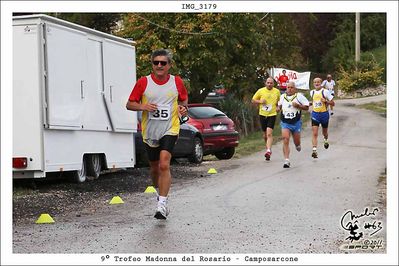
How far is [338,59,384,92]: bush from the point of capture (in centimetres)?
648

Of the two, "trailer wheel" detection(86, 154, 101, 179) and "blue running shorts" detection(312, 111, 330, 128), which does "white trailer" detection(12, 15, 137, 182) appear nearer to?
"trailer wheel" detection(86, 154, 101, 179)

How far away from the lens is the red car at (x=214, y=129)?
793 cm

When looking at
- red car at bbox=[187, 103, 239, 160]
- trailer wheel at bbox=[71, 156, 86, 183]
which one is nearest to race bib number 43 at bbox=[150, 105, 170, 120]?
red car at bbox=[187, 103, 239, 160]

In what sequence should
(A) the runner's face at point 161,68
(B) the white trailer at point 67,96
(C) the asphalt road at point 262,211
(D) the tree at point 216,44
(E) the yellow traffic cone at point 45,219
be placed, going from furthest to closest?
1. (B) the white trailer at point 67,96
2. (E) the yellow traffic cone at point 45,219
3. (A) the runner's face at point 161,68
4. (D) the tree at point 216,44
5. (C) the asphalt road at point 262,211

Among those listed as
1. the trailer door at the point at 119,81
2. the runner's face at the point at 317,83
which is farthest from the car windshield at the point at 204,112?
the runner's face at the point at 317,83

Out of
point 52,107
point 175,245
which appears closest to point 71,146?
point 52,107

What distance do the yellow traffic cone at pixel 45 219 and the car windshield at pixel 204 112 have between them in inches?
55.8

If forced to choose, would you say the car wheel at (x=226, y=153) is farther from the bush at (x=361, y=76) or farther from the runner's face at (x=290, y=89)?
the bush at (x=361, y=76)

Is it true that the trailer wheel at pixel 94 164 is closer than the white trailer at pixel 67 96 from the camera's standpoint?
No

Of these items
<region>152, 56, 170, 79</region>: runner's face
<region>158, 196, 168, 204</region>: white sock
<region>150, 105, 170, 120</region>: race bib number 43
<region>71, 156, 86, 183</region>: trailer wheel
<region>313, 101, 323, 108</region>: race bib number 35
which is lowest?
<region>158, 196, 168, 204</region>: white sock

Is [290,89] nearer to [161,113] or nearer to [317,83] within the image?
[317,83]

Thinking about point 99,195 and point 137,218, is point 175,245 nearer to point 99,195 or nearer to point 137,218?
point 137,218

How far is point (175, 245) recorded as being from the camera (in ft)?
20.9

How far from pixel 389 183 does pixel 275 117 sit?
1.97 meters
